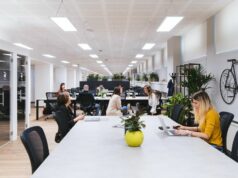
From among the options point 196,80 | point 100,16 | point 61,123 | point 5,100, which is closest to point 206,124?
point 61,123

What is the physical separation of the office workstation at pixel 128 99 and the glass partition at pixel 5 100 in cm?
3

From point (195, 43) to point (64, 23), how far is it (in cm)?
373

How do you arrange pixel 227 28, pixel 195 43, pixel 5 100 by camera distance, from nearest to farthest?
pixel 227 28
pixel 5 100
pixel 195 43

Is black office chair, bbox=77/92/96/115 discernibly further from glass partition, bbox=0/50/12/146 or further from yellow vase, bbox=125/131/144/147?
yellow vase, bbox=125/131/144/147

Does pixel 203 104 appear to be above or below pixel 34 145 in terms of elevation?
above

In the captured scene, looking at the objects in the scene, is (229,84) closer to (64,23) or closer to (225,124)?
(225,124)

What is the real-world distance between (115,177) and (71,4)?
411 centimetres

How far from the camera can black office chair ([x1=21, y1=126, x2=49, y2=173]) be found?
78.2 inches

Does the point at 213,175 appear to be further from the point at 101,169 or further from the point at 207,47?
the point at 207,47

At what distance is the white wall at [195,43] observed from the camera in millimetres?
6835

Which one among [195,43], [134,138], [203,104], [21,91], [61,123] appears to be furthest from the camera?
[195,43]

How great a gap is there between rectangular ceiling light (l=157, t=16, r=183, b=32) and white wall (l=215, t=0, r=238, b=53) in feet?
3.12

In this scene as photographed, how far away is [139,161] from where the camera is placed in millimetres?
1938

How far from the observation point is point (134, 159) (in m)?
1.99
